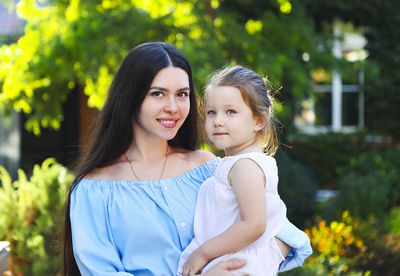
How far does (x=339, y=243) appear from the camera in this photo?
492cm

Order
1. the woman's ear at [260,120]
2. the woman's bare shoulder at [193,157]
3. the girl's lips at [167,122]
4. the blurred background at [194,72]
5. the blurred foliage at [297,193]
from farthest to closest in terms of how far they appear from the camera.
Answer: the blurred foliage at [297,193] < the blurred background at [194,72] < the woman's bare shoulder at [193,157] < the girl's lips at [167,122] < the woman's ear at [260,120]

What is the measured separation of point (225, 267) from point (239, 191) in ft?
0.98

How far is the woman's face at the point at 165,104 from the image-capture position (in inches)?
88.7

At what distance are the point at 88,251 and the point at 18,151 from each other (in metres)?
8.25

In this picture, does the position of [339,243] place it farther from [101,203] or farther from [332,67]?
[101,203]

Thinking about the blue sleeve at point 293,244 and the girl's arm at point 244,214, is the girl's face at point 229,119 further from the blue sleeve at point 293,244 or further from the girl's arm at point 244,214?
the blue sleeve at point 293,244

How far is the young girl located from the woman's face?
0.15 meters

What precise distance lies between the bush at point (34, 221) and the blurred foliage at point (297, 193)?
303 cm

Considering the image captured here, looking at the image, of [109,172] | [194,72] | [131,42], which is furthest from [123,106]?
[131,42]

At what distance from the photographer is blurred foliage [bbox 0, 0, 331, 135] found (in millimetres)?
5879

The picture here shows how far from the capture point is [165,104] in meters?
2.25

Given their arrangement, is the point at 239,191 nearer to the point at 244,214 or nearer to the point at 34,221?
the point at 244,214

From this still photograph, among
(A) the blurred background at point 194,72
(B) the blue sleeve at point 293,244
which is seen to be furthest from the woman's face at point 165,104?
(A) the blurred background at point 194,72

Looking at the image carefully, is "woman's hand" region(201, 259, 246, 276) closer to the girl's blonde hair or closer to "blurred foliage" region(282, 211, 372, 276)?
the girl's blonde hair
